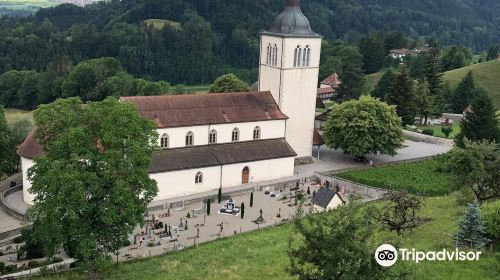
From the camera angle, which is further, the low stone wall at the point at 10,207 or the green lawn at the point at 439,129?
the green lawn at the point at 439,129

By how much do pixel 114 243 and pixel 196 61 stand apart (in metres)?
108

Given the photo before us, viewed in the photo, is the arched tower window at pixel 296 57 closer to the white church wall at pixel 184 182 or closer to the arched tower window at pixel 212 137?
the arched tower window at pixel 212 137

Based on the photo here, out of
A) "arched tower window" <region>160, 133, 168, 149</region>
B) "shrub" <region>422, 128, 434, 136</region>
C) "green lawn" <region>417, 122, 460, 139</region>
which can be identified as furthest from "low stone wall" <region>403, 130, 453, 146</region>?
"arched tower window" <region>160, 133, 168, 149</region>

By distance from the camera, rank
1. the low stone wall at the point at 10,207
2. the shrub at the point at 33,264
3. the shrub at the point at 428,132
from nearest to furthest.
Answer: the shrub at the point at 33,264, the low stone wall at the point at 10,207, the shrub at the point at 428,132

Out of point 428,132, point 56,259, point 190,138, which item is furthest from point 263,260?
point 428,132

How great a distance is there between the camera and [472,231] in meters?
24.7

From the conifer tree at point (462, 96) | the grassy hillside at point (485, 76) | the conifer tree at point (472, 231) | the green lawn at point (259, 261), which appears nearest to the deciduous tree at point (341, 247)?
the green lawn at point (259, 261)

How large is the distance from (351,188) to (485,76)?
227 ft

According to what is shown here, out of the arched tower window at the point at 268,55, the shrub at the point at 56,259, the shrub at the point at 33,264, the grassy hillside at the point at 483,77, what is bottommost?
the grassy hillside at the point at 483,77

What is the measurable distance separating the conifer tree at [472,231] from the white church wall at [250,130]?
86.2ft

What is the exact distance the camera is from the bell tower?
50.1 meters

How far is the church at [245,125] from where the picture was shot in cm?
4472

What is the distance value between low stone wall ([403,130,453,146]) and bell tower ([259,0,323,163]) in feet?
64.8

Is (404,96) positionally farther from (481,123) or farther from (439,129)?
(481,123)
